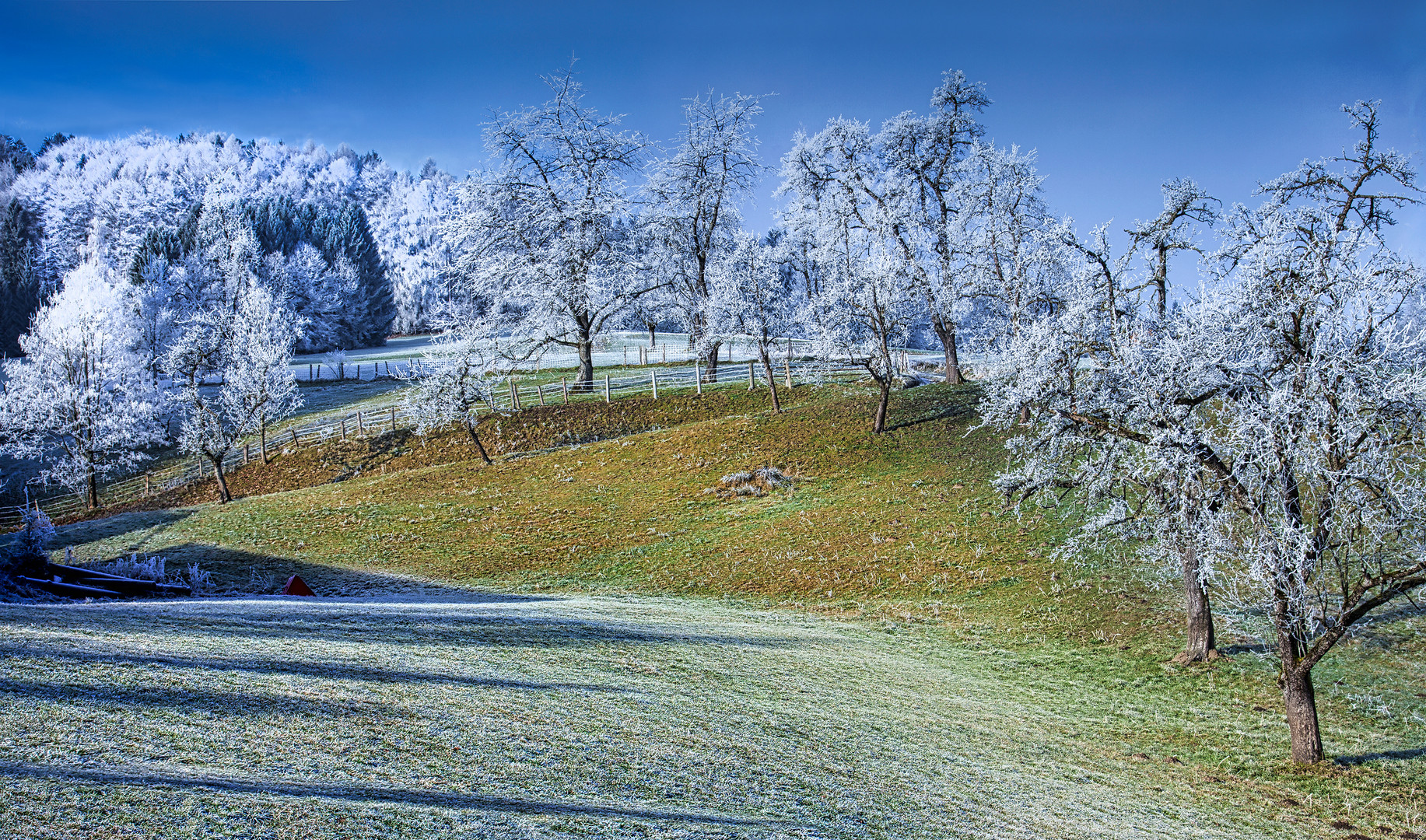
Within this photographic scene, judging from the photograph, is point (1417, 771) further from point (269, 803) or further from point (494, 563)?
point (494, 563)

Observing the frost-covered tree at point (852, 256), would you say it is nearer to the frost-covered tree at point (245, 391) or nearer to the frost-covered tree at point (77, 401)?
the frost-covered tree at point (245, 391)

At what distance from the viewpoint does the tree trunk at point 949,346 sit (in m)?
30.4

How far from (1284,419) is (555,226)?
3240 cm

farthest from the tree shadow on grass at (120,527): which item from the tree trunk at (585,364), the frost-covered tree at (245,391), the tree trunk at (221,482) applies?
the tree trunk at (585,364)

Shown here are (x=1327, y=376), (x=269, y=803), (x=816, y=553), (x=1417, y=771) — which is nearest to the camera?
(x=269, y=803)

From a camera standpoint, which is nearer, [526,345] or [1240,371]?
[1240,371]

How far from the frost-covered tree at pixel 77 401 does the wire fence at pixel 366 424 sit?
121cm

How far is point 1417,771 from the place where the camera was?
851cm

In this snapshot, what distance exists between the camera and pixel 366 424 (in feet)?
127

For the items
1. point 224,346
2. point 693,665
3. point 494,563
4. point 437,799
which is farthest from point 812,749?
point 224,346

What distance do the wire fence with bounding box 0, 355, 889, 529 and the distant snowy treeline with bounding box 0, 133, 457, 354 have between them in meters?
21.3

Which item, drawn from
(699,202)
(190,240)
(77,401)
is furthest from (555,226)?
(190,240)

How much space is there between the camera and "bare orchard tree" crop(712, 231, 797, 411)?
30.8m

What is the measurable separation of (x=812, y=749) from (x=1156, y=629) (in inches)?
358
